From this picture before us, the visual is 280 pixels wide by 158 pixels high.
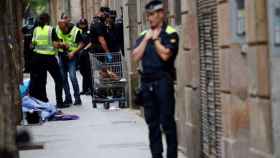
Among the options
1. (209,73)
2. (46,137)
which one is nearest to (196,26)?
(209,73)

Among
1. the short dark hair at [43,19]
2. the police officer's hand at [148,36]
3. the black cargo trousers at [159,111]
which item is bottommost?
the black cargo trousers at [159,111]

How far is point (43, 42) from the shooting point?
63.8 ft

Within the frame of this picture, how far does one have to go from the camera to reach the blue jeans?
20245 millimetres

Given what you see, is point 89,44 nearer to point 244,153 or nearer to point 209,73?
point 209,73

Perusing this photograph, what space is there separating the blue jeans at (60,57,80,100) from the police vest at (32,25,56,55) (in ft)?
3.19

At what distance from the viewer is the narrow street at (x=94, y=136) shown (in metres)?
12.8

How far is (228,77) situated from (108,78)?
1032 centimetres

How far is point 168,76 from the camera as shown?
991 centimetres

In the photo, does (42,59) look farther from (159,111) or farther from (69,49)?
(159,111)

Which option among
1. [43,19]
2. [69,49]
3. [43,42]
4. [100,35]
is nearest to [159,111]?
[43,42]

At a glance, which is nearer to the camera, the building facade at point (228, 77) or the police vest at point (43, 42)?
the building facade at point (228, 77)

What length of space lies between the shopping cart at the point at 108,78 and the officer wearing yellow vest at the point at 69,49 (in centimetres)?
101

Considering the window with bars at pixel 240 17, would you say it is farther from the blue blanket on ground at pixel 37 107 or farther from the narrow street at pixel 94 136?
the blue blanket on ground at pixel 37 107

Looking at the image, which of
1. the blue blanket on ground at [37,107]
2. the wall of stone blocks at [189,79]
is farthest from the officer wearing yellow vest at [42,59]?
the wall of stone blocks at [189,79]
